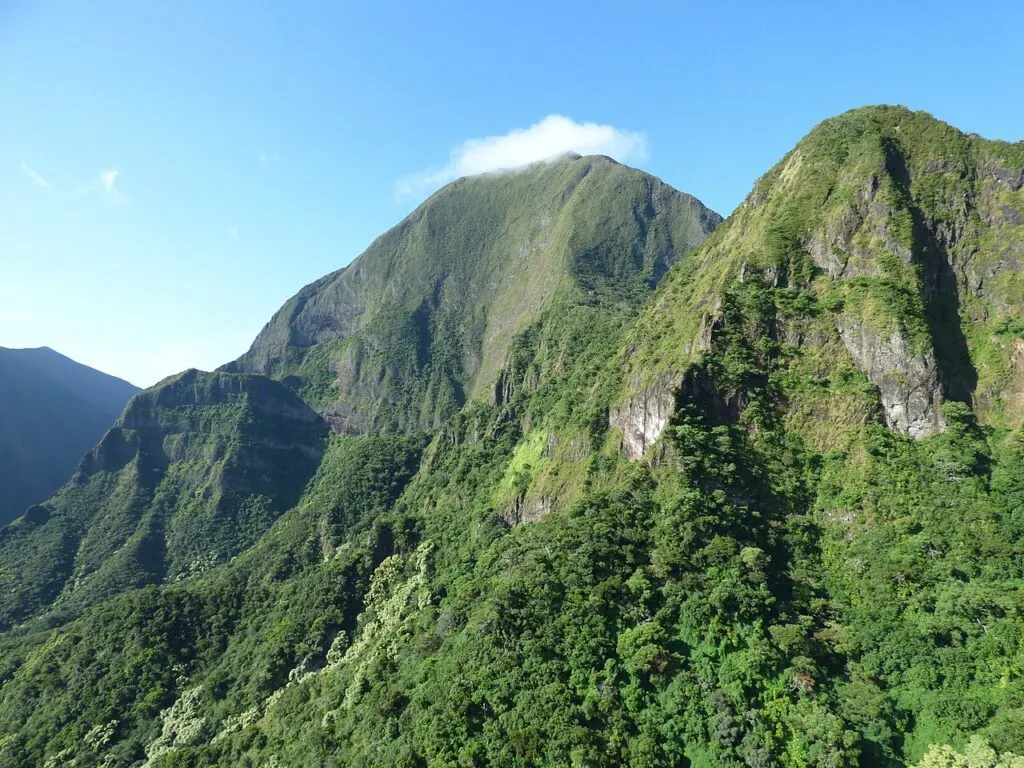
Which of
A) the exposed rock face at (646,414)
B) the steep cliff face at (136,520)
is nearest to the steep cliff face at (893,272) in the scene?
the exposed rock face at (646,414)

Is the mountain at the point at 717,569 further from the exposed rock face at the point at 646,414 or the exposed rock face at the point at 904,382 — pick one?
the exposed rock face at the point at 646,414

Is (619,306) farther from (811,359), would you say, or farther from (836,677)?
(836,677)

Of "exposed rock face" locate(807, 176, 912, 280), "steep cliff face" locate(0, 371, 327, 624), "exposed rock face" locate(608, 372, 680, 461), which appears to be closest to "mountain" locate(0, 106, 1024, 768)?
"exposed rock face" locate(807, 176, 912, 280)

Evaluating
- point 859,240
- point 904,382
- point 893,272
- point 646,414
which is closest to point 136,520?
point 646,414

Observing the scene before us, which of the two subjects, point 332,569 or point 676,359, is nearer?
point 676,359

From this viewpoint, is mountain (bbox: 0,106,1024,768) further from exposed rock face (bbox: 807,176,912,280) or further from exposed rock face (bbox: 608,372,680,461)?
exposed rock face (bbox: 608,372,680,461)

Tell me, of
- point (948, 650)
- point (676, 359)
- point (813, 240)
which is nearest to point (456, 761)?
point (948, 650)
